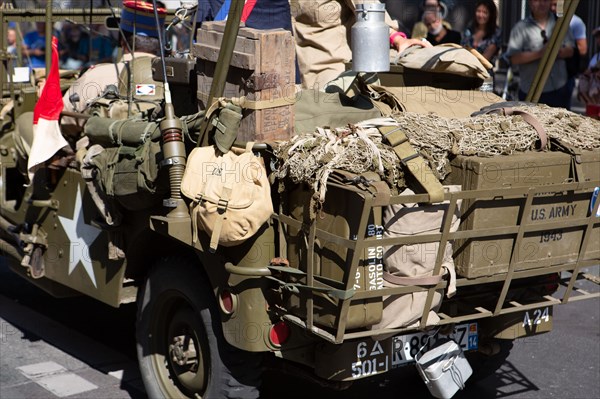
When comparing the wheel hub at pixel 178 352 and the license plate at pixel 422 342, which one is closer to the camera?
the license plate at pixel 422 342

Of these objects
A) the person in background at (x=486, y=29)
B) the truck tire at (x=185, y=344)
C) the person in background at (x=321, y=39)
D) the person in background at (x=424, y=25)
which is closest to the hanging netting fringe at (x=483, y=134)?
the truck tire at (x=185, y=344)

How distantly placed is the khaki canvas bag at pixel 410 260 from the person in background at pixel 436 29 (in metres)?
5.67

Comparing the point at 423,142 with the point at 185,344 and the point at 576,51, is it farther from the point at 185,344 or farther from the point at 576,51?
Result: the point at 576,51

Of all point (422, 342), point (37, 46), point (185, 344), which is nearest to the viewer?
point (422, 342)

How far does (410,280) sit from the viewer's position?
3734 millimetres

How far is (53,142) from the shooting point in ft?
17.3

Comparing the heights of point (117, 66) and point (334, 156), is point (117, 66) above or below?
above

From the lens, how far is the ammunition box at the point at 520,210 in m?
3.83

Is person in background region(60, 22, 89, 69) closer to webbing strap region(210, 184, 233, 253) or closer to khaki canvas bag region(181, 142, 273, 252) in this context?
khaki canvas bag region(181, 142, 273, 252)

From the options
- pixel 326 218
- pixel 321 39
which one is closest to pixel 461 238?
pixel 326 218

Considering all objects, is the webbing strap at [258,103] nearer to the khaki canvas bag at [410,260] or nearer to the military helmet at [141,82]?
the khaki canvas bag at [410,260]

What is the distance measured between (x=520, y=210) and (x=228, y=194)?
123cm

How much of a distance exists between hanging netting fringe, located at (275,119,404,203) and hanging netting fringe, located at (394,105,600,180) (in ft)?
0.69

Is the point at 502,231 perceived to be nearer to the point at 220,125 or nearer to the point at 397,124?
the point at 397,124
